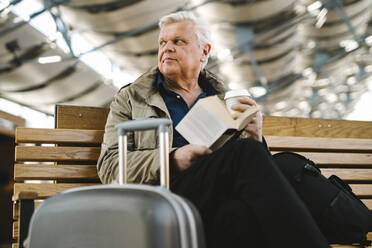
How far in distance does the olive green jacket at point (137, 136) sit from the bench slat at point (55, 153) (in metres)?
0.28

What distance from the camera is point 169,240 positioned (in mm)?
1202

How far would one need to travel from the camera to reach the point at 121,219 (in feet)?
4.08

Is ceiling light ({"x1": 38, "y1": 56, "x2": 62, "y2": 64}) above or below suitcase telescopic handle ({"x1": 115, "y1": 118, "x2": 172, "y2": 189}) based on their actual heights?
above

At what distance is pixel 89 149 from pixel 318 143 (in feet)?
4.32

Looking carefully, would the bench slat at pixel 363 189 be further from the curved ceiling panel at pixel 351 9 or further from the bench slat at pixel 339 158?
the curved ceiling panel at pixel 351 9

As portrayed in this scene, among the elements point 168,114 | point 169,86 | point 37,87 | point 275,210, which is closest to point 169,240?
point 275,210

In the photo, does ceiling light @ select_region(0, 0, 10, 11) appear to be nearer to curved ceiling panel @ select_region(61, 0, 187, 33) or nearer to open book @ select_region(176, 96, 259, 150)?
curved ceiling panel @ select_region(61, 0, 187, 33)

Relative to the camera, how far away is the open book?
1.73 m

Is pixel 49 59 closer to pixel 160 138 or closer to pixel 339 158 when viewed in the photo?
pixel 339 158

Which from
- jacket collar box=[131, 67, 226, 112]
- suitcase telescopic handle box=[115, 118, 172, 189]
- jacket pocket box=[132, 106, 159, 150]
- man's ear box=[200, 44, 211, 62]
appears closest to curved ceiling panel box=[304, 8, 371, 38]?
man's ear box=[200, 44, 211, 62]

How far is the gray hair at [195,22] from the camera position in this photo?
7.89 ft

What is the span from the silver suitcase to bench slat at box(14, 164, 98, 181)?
87cm

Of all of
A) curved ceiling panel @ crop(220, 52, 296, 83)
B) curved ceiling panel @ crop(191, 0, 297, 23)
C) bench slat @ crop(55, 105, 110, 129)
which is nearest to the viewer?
bench slat @ crop(55, 105, 110, 129)

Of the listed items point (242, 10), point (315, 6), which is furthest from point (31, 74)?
point (315, 6)
